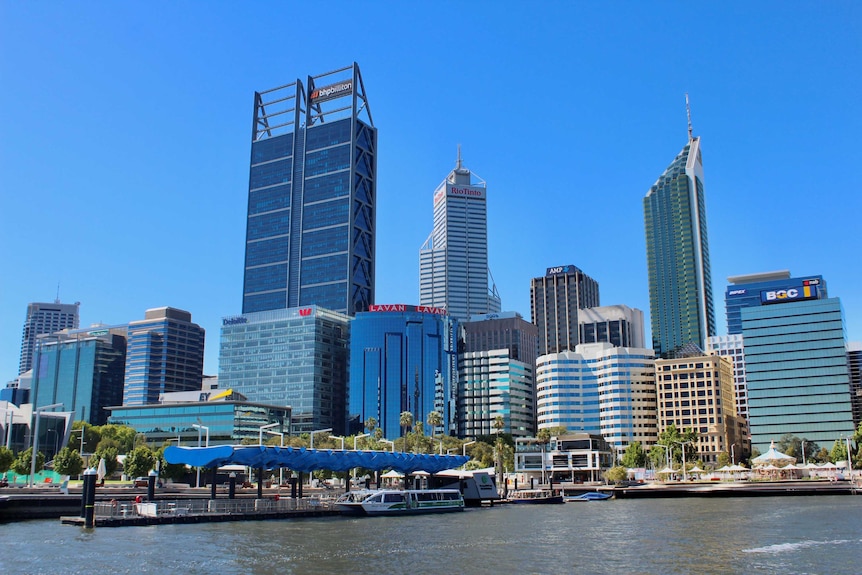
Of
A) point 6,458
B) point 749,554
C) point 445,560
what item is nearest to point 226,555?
point 445,560

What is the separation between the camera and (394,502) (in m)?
104

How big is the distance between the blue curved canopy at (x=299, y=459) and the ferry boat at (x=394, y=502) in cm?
531

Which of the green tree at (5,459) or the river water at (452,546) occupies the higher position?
the green tree at (5,459)

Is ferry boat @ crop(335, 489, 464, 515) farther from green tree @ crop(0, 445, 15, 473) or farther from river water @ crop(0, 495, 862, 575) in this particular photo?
green tree @ crop(0, 445, 15, 473)

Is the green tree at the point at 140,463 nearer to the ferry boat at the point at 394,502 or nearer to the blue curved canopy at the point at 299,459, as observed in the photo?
the blue curved canopy at the point at 299,459

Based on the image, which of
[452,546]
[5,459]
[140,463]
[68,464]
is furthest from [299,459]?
[5,459]

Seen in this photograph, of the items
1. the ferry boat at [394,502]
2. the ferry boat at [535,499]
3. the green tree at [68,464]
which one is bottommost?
the ferry boat at [535,499]

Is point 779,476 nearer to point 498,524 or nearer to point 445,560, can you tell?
point 498,524

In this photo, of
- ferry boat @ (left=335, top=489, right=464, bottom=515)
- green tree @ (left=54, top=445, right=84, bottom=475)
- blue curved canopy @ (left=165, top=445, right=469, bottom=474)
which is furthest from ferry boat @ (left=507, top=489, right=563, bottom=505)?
green tree @ (left=54, top=445, right=84, bottom=475)

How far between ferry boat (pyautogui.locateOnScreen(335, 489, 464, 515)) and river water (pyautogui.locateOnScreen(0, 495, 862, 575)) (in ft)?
14.9

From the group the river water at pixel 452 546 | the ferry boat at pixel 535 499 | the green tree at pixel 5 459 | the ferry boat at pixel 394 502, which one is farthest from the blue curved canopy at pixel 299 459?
the green tree at pixel 5 459

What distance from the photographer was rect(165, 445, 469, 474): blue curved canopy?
306 ft

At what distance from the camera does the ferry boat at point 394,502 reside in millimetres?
100812

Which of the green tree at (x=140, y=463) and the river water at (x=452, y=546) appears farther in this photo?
the green tree at (x=140, y=463)
